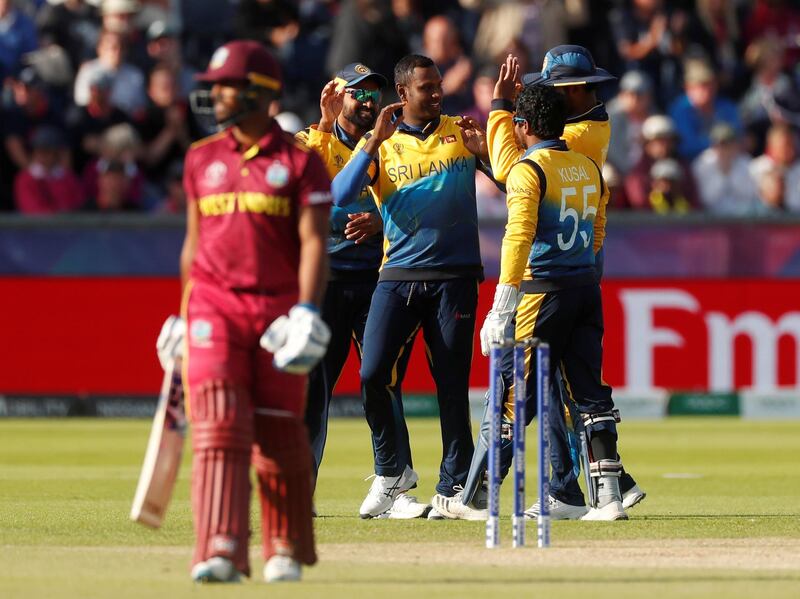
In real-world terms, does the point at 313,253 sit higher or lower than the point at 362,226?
higher

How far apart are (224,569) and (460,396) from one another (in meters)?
3.03

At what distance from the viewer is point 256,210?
6.68 metres

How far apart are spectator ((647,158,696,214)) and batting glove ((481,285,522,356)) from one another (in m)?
9.36

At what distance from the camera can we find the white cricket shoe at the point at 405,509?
9.47 meters

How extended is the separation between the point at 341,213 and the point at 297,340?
337 cm

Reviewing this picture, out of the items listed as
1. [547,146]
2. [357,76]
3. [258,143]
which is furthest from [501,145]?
[258,143]

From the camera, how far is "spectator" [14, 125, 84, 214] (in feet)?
56.1

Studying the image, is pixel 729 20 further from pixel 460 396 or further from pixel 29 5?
pixel 460 396

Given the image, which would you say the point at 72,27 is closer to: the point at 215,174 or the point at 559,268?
the point at 559,268

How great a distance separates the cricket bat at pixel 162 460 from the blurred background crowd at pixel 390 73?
9.77 meters

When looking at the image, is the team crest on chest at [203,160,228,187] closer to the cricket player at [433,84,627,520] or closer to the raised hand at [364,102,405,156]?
the raised hand at [364,102,405,156]

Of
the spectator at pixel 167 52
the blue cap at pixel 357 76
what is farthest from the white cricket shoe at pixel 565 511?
the spectator at pixel 167 52

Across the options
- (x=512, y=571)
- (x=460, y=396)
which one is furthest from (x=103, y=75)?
(x=512, y=571)

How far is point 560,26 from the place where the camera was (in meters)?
19.6
